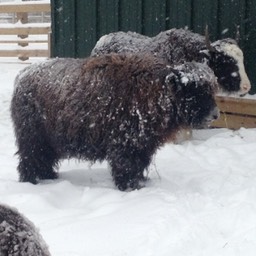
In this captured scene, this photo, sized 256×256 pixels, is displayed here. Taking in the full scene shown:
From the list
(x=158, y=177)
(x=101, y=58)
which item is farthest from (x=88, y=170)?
(x=101, y=58)

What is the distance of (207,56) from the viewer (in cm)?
830

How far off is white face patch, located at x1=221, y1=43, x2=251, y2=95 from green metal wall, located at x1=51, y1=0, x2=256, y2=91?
584 mm

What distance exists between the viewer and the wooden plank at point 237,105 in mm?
8656

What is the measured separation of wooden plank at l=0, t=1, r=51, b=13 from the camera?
1873cm

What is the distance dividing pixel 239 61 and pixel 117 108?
301cm

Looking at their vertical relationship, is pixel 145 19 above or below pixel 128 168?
above

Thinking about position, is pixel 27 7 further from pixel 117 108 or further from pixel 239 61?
pixel 117 108

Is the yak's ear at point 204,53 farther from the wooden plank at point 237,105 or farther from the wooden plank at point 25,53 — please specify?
the wooden plank at point 25,53

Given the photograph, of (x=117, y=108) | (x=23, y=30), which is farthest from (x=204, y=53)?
(x=23, y=30)

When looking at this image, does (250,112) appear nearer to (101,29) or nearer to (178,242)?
(101,29)

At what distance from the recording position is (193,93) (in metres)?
6.12

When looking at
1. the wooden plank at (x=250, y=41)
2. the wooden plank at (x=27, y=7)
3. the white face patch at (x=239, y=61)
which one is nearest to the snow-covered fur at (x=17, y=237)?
the white face patch at (x=239, y=61)

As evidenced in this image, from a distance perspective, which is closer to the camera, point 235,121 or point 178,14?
point 235,121

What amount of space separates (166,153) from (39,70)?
7.18ft
